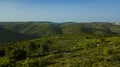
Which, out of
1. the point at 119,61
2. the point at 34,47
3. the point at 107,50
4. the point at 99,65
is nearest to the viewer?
the point at 99,65

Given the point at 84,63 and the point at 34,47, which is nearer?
the point at 84,63

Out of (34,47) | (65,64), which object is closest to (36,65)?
(65,64)

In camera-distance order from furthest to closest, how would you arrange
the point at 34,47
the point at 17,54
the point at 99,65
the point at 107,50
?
the point at 34,47
the point at 17,54
the point at 107,50
the point at 99,65

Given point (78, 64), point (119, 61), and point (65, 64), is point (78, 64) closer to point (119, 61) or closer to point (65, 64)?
point (65, 64)

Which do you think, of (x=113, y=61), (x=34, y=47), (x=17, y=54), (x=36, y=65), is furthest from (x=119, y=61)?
(x=34, y=47)

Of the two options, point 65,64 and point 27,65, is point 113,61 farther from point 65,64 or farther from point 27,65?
point 27,65

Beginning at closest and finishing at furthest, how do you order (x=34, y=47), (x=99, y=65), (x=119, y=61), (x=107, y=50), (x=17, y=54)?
(x=99, y=65), (x=119, y=61), (x=107, y=50), (x=17, y=54), (x=34, y=47)

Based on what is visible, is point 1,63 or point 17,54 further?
point 17,54

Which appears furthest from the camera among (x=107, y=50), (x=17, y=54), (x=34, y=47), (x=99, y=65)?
(x=34, y=47)
